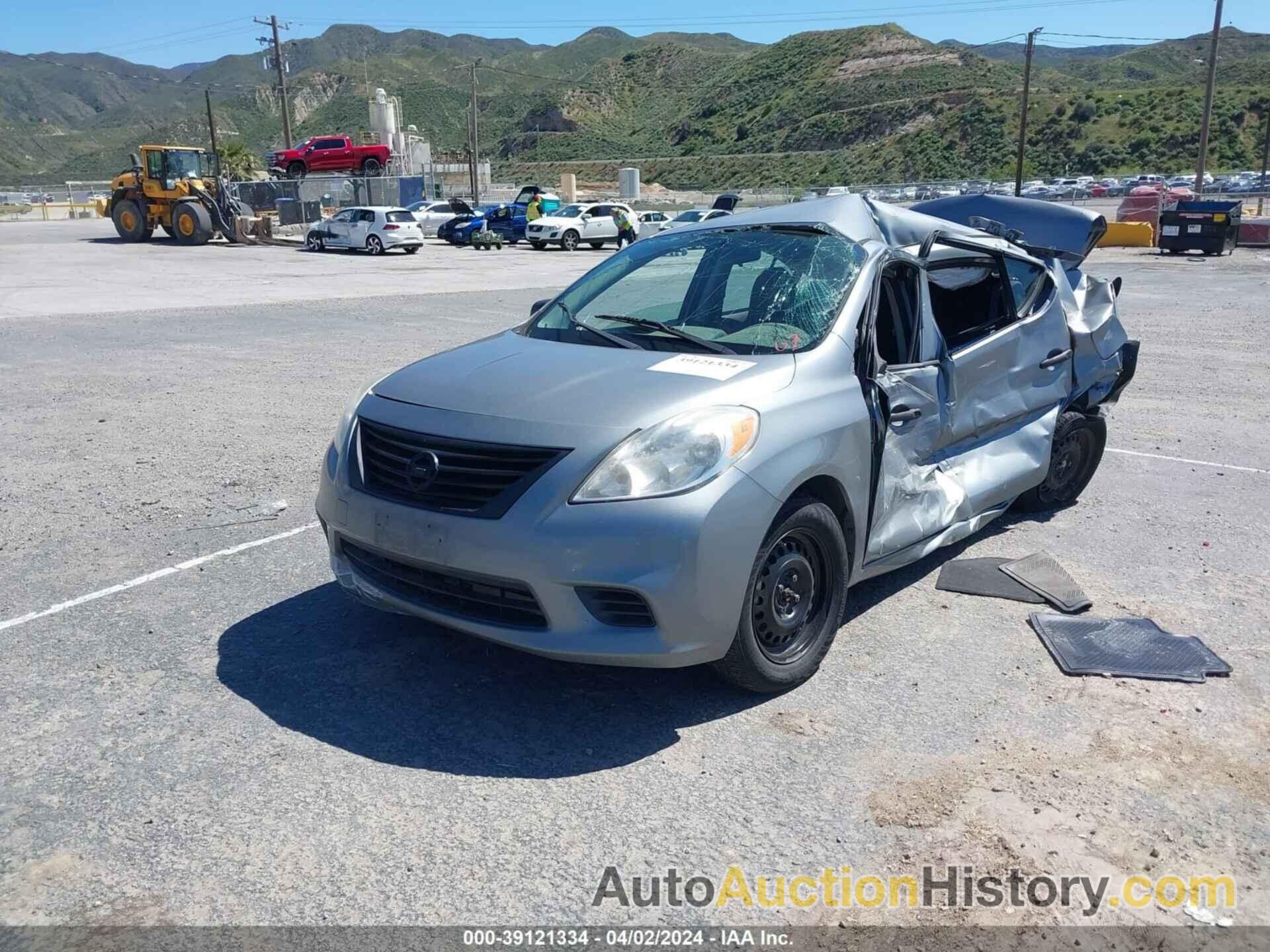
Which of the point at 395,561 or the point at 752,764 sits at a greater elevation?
the point at 395,561

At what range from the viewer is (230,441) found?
7914 millimetres

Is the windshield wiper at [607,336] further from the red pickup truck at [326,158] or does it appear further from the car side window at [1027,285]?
the red pickup truck at [326,158]

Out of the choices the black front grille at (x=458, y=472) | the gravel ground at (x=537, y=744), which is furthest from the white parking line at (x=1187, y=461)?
the black front grille at (x=458, y=472)

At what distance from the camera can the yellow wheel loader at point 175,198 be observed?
34.9 meters

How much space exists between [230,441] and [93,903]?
18.1ft

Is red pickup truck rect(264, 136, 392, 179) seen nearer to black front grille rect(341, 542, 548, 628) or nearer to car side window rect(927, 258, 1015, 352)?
car side window rect(927, 258, 1015, 352)

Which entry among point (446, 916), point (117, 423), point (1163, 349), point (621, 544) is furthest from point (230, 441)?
point (1163, 349)

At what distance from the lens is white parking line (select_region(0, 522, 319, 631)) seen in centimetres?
468

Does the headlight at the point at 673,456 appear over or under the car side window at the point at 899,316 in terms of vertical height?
under

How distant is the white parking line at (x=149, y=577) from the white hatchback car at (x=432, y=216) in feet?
128

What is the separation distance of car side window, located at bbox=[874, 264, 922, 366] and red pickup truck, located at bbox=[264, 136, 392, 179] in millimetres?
50297

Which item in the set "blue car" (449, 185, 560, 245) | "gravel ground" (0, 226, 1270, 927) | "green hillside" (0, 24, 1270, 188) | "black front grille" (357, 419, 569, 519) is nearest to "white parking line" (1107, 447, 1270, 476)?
"gravel ground" (0, 226, 1270, 927)

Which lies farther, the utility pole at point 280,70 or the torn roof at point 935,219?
the utility pole at point 280,70

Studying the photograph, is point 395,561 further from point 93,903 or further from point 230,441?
point 230,441
